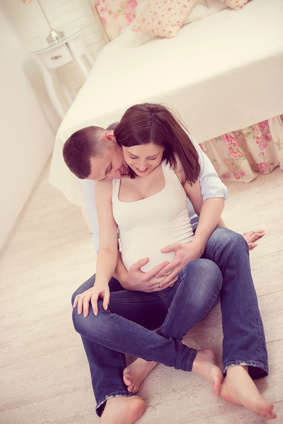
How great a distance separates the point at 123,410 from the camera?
1.14 meters

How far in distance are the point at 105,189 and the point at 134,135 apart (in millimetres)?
259

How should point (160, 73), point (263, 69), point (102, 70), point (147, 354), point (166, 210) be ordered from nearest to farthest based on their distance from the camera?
point (147, 354) → point (166, 210) → point (263, 69) → point (160, 73) → point (102, 70)

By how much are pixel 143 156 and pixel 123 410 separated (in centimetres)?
71

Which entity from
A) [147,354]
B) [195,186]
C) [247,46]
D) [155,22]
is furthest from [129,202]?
[155,22]

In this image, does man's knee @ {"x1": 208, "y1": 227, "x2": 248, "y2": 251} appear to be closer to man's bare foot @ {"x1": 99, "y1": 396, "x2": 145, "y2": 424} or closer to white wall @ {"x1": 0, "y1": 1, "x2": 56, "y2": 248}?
man's bare foot @ {"x1": 99, "y1": 396, "x2": 145, "y2": 424}

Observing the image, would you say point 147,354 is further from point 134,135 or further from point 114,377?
point 134,135

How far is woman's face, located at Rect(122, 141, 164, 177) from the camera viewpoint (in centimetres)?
118

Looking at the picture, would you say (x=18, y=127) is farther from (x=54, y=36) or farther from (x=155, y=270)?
(x=155, y=270)

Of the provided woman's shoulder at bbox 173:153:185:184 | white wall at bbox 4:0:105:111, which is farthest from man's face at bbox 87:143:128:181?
white wall at bbox 4:0:105:111

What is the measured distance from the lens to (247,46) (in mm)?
1918

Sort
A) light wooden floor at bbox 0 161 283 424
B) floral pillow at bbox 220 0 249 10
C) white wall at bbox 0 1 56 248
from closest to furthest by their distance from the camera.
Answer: light wooden floor at bbox 0 161 283 424 → floral pillow at bbox 220 0 249 10 → white wall at bbox 0 1 56 248

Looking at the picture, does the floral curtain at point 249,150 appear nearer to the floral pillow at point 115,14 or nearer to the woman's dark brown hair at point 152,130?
the woman's dark brown hair at point 152,130

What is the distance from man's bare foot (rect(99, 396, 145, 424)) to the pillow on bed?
2.24 meters

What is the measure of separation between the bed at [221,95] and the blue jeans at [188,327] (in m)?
0.87
